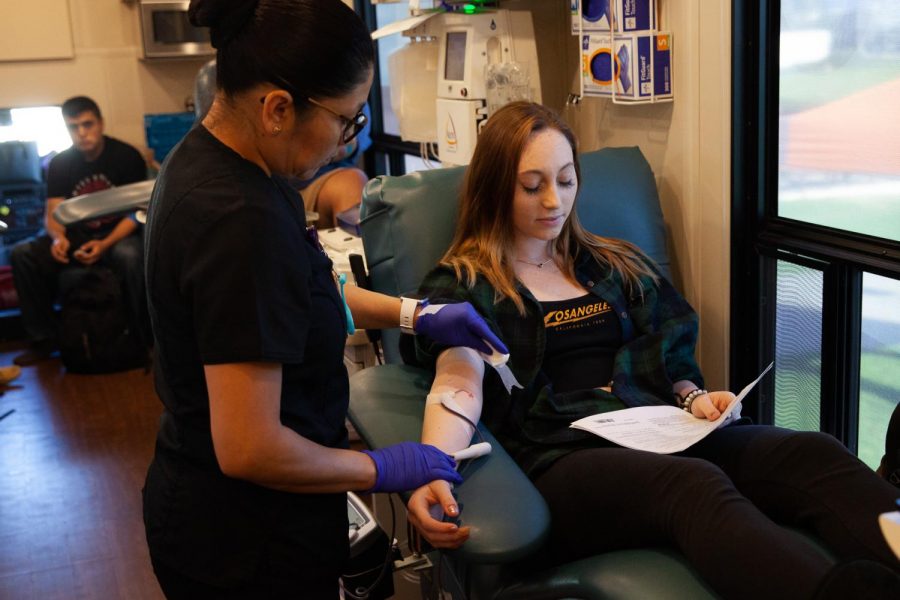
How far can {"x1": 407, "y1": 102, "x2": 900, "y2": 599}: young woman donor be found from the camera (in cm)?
144

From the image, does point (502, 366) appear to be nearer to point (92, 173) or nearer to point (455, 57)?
point (455, 57)

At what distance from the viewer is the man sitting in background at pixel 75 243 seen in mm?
4559

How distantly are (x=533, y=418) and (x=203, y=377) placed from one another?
81 centimetres

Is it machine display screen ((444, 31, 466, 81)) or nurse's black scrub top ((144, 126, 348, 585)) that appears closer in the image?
nurse's black scrub top ((144, 126, 348, 585))

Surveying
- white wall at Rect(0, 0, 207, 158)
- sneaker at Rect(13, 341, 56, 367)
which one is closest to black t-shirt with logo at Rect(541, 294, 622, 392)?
sneaker at Rect(13, 341, 56, 367)

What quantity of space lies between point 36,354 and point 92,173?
2.87 feet

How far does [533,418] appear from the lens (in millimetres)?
1860

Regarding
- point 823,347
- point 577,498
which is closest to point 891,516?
point 577,498

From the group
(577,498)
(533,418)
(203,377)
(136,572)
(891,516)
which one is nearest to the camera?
(891,516)

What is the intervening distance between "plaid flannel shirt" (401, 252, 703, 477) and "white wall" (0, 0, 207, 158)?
11.9 ft

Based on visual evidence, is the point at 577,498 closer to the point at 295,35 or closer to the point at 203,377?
the point at 203,377

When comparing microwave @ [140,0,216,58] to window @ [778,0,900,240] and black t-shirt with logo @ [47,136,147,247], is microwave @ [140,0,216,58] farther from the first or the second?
window @ [778,0,900,240]

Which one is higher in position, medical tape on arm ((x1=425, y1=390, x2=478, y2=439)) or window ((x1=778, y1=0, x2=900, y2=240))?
window ((x1=778, y1=0, x2=900, y2=240))

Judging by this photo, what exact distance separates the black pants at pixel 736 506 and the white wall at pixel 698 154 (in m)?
0.63
